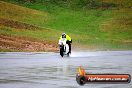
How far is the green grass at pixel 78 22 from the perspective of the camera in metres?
70.4

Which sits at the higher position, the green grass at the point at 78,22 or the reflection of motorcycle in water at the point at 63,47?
the reflection of motorcycle in water at the point at 63,47

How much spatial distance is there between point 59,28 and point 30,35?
61.5 feet

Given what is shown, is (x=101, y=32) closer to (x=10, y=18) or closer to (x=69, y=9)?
(x=10, y=18)

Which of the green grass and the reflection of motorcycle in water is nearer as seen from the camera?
the reflection of motorcycle in water

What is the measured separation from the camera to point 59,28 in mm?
82562

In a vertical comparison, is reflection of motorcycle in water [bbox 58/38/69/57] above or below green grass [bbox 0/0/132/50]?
above

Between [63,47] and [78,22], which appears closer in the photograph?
[63,47]

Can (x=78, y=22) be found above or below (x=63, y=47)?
below

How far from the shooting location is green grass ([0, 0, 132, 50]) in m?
70.4

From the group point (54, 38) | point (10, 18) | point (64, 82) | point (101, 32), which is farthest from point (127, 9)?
point (64, 82)

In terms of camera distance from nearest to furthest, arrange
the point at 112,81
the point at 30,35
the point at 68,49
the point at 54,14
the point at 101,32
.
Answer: the point at 112,81 → the point at 68,49 → the point at 30,35 → the point at 101,32 → the point at 54,14

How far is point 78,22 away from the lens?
89.6 meters

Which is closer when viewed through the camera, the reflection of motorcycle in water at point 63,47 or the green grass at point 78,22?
the reflection of motorcycle in water at point 63,47

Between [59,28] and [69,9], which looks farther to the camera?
[69,9]
